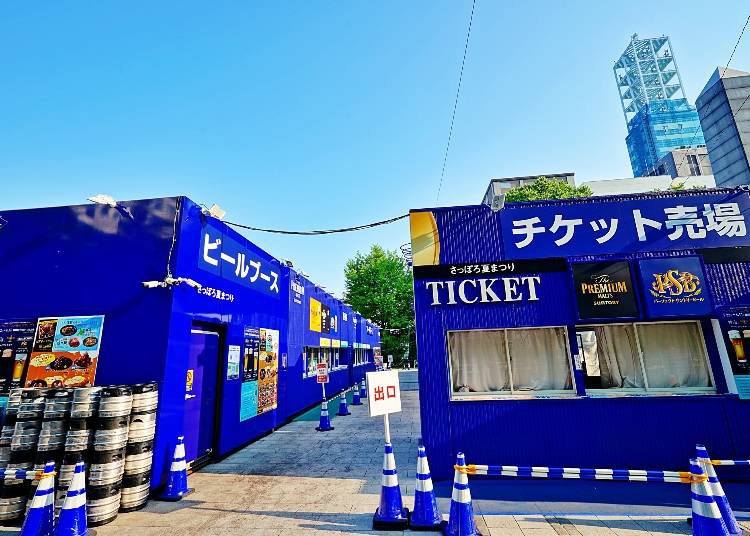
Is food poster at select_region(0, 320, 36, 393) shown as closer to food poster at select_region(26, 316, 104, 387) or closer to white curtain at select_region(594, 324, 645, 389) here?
food poster at select_region(26, 316, 104, 387)

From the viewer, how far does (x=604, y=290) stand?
650cm

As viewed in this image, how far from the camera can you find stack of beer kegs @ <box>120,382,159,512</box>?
515 cm

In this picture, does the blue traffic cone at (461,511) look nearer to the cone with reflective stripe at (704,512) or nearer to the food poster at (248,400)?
the cone with reflective stripe at (704,512)

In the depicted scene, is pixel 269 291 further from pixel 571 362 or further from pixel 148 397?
pixel 571 362

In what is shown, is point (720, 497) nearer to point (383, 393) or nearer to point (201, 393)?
point (383, 393)

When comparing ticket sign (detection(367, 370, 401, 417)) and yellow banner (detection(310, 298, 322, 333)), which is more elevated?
yellow banner (detection(310, 298, 322, 333))

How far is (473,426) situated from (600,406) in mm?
2318

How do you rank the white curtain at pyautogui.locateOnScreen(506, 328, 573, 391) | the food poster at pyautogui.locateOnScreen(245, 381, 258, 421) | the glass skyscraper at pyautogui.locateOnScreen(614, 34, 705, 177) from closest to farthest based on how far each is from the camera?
the white curtain at pyautogui.locateOnScreen(506, 328, 573, 391) → the food poster at pyautogui.locateOnScreen(245, 381, 258, 421) → the glass skyscraper at pyautogui.locateOnScreen(614, 34, 705, 177)

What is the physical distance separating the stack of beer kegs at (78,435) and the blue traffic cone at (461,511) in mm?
5063

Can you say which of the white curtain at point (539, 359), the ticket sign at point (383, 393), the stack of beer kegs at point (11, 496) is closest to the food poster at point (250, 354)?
the stack of beer kegs at point (11, 496)

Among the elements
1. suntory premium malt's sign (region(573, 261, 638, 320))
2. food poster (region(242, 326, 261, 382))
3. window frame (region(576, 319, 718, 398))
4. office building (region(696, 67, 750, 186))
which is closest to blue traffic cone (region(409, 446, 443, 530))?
window frame (region(576, 319, 718, 398))

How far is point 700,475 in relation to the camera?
3.75 metres

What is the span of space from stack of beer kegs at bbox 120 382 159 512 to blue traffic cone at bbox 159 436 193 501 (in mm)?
288

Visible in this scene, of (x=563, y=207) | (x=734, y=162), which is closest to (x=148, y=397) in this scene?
(x=563, y=207)
